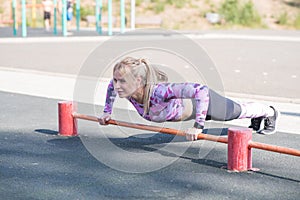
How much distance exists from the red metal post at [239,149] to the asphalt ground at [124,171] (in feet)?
0.25

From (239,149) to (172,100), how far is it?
826 mm

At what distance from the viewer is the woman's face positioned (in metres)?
5.52

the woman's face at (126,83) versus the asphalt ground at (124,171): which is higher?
the woman's face at (126,83)

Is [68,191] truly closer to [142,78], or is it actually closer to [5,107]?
[142,78]

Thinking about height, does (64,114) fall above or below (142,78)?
below

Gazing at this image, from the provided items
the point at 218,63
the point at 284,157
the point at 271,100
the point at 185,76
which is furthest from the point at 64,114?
the point at 218,63

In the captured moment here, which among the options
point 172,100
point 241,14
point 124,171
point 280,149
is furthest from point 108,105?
point 241,14

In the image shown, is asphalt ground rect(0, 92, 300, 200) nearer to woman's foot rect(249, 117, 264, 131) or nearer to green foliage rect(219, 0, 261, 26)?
woman's foot rect(249, 117, 264, 131)

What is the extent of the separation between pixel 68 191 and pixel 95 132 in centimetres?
230

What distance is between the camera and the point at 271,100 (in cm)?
921

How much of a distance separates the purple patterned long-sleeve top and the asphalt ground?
0.36 meters

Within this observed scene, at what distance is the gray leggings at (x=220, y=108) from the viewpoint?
5887 mm

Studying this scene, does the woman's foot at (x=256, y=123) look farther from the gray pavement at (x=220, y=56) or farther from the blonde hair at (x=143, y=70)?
the gray pavement at (x=220, y=56)

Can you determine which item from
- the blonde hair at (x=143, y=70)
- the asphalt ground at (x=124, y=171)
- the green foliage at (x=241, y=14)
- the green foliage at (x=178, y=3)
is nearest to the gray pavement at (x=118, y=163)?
the asphalt ground at (x=124, y=171)
